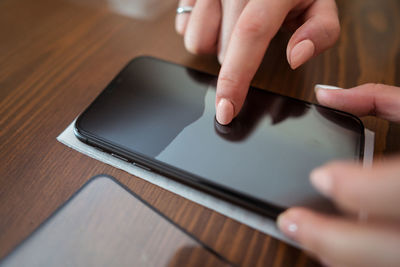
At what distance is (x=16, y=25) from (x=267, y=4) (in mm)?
390

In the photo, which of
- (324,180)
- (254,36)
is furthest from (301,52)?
(324,180)

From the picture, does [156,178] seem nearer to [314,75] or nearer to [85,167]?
[85,167]

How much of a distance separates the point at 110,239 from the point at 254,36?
0.23 metres

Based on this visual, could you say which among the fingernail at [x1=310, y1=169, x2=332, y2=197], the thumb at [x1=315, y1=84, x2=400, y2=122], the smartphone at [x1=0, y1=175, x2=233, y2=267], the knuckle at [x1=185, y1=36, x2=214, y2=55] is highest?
the fingernail at [x1=310, y1=169, x2=332, y2=197]

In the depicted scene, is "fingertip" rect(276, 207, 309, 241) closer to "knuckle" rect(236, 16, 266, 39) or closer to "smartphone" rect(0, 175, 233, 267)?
"smartphone" rect(0, 175, 233, 267)

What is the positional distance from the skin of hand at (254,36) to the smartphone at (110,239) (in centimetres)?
12

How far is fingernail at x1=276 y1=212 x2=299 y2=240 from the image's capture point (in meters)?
0.21

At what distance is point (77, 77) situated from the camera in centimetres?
37

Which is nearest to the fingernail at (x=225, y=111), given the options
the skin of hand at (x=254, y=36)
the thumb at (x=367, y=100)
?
A: the skin of hand at (x=254, y=36)

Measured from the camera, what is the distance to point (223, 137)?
0.29m

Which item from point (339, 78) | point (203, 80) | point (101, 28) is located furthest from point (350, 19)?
point (101, 28)

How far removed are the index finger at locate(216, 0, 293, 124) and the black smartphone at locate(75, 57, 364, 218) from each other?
0.07ft

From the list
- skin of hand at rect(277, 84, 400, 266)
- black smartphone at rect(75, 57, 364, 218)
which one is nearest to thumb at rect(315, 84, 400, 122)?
black smartphone at rect(75, 57, 364, 218)

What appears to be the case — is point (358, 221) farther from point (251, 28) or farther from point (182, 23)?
point (182, 23)
